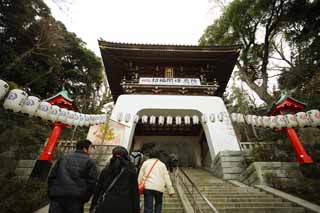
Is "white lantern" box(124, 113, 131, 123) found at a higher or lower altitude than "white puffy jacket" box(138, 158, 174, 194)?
higher

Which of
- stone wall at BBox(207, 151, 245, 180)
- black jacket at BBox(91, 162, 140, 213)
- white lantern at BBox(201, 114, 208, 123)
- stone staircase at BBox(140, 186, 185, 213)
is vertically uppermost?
white lantern at BBox(201, 114, 208, 123)

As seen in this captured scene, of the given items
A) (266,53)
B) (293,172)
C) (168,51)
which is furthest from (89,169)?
(266,53)

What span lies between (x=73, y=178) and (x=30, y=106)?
16.4 ft

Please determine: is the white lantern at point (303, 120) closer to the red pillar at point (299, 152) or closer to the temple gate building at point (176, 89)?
the red pillar at point (299, 152)

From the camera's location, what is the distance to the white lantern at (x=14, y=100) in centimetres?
516

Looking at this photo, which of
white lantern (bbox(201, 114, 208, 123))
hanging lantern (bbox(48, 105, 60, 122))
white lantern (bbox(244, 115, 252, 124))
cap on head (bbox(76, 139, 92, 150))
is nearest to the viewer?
cap on head (bbox(76, 139, 92, 150))

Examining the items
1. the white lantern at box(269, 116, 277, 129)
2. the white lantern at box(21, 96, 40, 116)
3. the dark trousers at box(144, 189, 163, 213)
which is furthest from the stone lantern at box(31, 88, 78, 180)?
the white lantern at box(269, 116, 277, 129)

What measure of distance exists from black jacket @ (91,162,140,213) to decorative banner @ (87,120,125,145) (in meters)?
6.11

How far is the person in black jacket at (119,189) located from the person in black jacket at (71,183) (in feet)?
0.79

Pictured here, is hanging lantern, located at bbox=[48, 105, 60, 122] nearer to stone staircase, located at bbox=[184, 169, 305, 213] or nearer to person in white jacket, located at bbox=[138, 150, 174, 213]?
person in white jacket, located at bbox=[138, 150, 174, 213]

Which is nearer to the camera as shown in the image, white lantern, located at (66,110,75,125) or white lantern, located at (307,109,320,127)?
white lantern, located at (307,109,320,127)

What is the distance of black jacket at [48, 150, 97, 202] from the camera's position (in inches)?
78.7

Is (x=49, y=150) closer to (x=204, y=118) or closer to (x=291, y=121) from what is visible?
(x=204, y=118)

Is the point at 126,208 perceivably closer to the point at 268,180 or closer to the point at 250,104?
the point at 268,180
